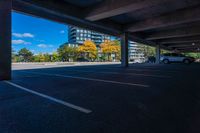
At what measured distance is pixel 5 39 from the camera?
21.6 feet

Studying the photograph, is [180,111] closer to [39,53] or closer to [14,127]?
[14,127]

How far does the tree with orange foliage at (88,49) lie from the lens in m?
54.0

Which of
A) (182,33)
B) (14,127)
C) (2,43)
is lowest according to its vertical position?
(14,127)

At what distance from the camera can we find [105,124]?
220 cm

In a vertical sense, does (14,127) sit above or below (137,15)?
below

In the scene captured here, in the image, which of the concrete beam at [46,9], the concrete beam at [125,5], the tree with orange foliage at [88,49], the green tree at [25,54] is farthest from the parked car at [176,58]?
the green tree at [25,54]

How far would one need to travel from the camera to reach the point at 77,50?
55312 millimetres

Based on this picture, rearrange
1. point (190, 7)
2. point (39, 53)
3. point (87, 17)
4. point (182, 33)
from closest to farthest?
point (190, 7) → point (87, 17) → point (182, 33) → point (39, 53)

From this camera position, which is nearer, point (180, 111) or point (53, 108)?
point (180, 111)

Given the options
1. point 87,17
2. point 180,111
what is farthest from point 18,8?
point 180,111

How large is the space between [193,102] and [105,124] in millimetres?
2458

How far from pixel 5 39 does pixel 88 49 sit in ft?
157

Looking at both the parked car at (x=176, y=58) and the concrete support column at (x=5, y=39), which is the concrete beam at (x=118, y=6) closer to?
the concrete support column at (x=5, y=39)

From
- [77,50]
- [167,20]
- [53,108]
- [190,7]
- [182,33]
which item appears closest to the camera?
[53,108]
